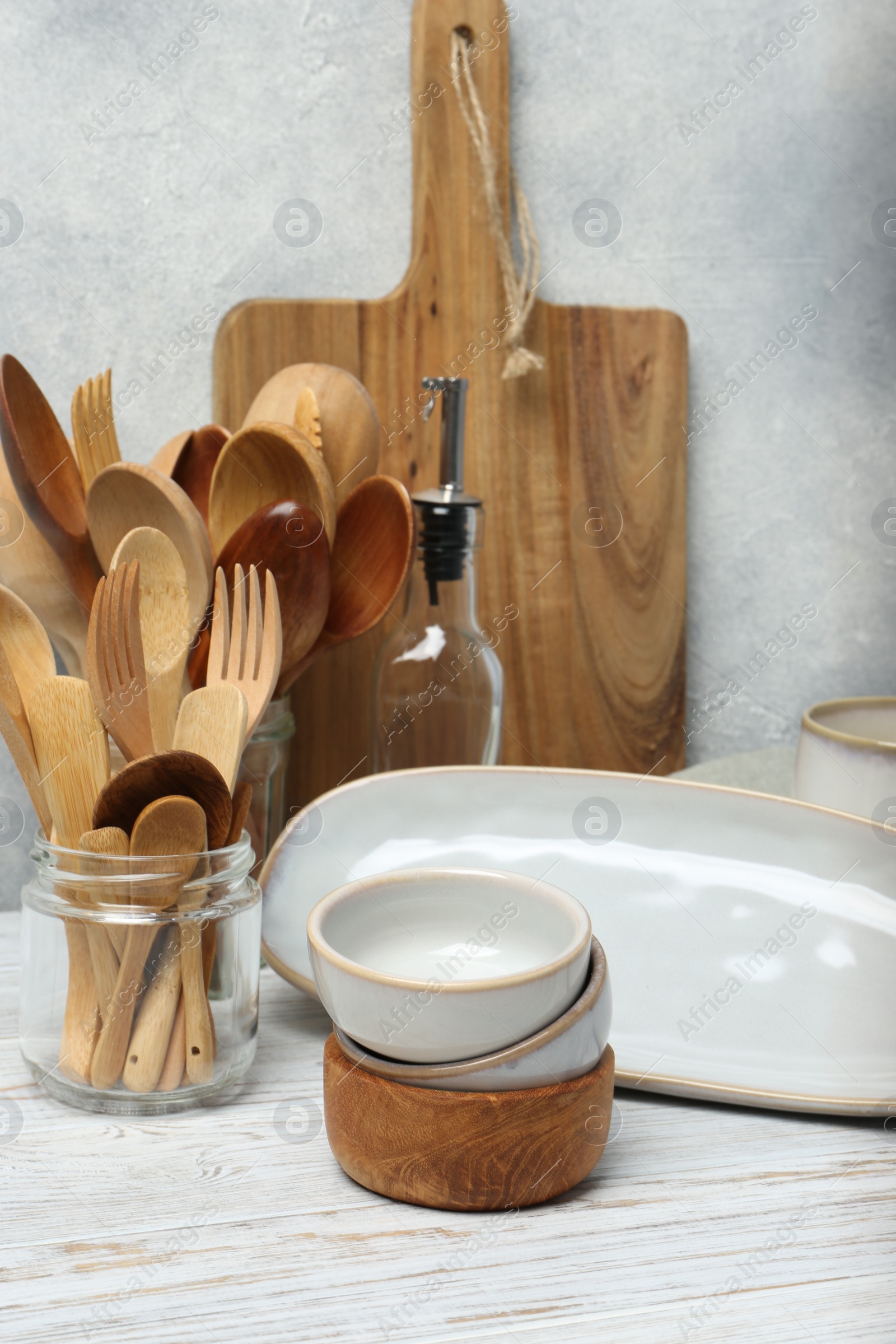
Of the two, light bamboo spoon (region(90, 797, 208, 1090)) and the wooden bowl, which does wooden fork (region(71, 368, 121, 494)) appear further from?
the wooden bowl

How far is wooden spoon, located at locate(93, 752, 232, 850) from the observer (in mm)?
441

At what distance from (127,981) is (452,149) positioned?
55 centimetres

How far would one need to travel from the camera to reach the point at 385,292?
0.73 meters

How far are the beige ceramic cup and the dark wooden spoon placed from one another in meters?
0.26

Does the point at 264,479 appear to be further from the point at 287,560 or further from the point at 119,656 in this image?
the point at 119,656

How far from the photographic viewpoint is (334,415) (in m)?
0.63

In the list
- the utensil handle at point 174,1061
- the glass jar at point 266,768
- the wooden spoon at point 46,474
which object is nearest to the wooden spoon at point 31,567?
the wooden spoon at point 46,474

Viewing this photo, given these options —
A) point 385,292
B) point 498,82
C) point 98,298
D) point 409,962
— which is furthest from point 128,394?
point 409,962

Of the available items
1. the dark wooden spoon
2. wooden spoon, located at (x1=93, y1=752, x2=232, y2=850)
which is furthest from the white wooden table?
the dark wooden spoon

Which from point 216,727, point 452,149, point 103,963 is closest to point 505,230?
point 452,149

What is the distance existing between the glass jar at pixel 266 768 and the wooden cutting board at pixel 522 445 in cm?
9

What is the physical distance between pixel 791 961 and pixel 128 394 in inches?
20.1

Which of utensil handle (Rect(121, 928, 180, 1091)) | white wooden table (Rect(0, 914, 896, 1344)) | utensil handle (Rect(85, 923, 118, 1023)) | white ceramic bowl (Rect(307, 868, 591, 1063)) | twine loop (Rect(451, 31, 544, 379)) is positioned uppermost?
twine loop (Rect(451, 31, 544, 379))

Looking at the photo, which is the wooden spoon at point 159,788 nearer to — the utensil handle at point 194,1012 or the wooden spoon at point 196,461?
the utensil handle at point 194,1012
